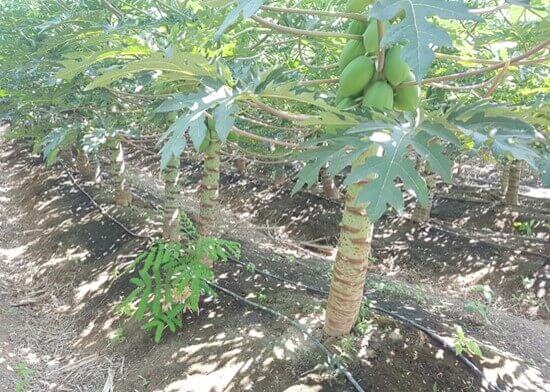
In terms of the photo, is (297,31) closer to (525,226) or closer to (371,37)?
(371,37)

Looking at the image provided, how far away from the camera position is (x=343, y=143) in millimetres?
1465

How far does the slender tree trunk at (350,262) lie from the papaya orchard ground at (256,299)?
9.7 inches

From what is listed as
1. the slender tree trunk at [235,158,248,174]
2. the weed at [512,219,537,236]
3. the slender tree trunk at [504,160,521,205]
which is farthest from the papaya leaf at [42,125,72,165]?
the slender tree trunk at [504,160,521,205]

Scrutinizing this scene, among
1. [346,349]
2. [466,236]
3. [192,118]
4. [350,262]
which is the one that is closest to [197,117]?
[192,118]

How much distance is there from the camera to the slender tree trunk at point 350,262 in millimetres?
2344

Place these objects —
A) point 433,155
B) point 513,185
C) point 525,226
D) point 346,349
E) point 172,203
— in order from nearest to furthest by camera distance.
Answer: point 433,155 < point 346,349 < point 172,203 < point 525,226 < point 513,185

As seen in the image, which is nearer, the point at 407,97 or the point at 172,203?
the point at 407,97

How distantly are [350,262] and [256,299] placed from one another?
153 cm

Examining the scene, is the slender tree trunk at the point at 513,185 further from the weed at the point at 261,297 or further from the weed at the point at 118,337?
the weed at the point at 118,337

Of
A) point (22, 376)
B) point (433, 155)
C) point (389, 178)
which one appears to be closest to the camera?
point (389, 178)

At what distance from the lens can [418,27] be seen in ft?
3.57

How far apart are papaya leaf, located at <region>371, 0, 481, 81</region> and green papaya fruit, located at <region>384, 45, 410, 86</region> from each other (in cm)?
64

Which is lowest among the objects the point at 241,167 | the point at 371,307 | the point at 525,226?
the point at 241,167

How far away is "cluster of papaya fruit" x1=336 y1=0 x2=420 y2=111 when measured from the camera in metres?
1.77
